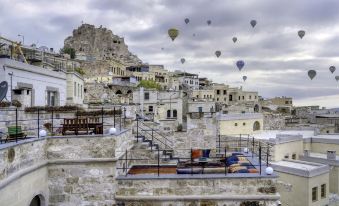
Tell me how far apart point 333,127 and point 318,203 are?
2526 cm

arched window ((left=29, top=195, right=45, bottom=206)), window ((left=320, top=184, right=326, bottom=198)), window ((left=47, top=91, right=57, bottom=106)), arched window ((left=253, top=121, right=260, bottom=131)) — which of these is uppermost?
window ((left=47, top=91, right=57, bottom=106))

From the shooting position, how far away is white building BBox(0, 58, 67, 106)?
58.0ft

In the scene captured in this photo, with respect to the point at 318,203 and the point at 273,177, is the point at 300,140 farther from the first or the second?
the point at 273,177

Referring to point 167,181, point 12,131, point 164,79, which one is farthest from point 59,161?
point 164,79

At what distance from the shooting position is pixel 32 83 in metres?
20.3

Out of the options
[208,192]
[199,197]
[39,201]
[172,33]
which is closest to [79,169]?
[39,201]

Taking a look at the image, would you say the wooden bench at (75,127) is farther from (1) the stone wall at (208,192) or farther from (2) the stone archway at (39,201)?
(1) the stone wall at (208,192)

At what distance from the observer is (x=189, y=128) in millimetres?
28609

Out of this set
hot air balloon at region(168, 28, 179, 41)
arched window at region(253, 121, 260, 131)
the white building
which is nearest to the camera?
the white building

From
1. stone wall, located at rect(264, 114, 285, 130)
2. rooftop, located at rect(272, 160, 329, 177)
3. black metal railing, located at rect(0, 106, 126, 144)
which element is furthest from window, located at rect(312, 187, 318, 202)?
stone wall, located at rect(264, 114, 285, 130)

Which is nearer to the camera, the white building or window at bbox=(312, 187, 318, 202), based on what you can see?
the white building

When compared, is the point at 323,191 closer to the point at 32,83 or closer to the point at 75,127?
the point at 75,127

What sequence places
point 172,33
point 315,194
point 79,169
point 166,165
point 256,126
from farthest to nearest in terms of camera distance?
point 256,126
point 172,33
point 315,194
point 166,165
point 79,169

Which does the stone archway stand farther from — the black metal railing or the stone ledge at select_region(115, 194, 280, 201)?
the stone ledge at select_region(115, 194, 280, 201)
